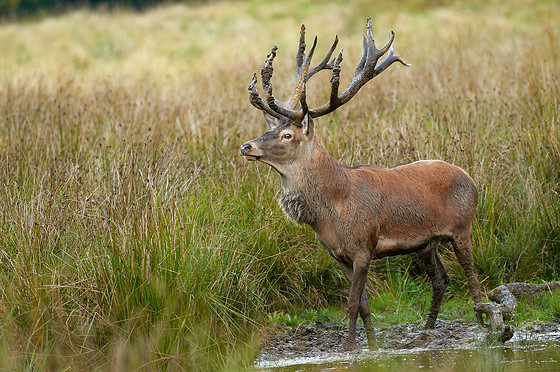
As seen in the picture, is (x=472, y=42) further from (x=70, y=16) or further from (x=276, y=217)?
(x=70, y=16)

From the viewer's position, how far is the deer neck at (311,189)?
6035mm

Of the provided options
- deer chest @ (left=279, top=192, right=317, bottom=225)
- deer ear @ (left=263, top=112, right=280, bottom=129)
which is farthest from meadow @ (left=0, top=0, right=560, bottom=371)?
deer ear @ (left=263, top=112, right=280, bottom=129)

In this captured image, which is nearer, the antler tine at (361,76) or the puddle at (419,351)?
the puddle at (419,351)

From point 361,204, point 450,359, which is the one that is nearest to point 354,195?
point 361,204


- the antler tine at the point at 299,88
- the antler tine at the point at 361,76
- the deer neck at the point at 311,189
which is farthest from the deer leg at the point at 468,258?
the antler tine at the point at 299,88

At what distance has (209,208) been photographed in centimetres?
693

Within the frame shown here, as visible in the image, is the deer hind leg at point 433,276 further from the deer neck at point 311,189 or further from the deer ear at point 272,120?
the deer ear at point 272,120

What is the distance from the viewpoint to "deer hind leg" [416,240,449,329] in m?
6.53

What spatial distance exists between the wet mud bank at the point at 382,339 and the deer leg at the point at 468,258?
0.75 ft

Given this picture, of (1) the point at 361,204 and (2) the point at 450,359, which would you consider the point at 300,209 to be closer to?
(1) the point at 361,204

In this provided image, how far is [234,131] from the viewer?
9398 millimetres

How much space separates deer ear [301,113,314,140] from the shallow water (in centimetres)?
167

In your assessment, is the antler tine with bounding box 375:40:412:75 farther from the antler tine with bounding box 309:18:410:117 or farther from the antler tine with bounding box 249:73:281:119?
the antler tine with bounding box 249:73:281:119

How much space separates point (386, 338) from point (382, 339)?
40 millimetres
